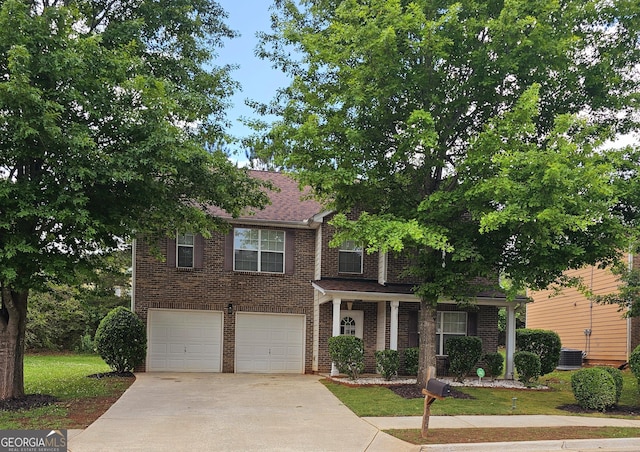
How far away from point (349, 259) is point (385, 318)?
2245mm

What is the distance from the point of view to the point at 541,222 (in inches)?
396

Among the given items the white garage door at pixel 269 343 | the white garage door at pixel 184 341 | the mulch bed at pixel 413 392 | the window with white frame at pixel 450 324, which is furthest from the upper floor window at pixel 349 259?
the mulch bed at pixel 413 392

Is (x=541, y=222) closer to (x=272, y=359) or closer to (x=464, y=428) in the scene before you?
(x=464, y=428)

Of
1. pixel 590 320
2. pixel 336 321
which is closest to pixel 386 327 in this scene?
pixel 336 321

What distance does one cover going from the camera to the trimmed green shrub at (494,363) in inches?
679

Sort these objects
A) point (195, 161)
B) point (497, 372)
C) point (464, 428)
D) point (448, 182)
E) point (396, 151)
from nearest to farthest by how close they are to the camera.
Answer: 1. point (464, 428)
2. point (195, 161)
3. point (396, 151)
4. point (448, 182)
5. point (497, 372)

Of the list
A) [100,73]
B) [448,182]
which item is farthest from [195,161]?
[448,182]

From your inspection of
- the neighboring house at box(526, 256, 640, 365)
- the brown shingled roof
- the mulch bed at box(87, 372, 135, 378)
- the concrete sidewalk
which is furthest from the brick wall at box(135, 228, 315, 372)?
the neighboring house at box(526, 256, 640, 365)

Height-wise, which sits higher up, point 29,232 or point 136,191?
point 136,191

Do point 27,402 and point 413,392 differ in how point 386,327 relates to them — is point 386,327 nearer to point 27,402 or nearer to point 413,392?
point 413,392

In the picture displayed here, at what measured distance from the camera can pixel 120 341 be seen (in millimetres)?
15414

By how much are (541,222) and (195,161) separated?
6.94m

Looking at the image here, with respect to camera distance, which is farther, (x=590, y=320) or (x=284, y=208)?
(x=590, y=320)

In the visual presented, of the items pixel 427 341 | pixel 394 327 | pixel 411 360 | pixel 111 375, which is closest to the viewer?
pixel 427 341
